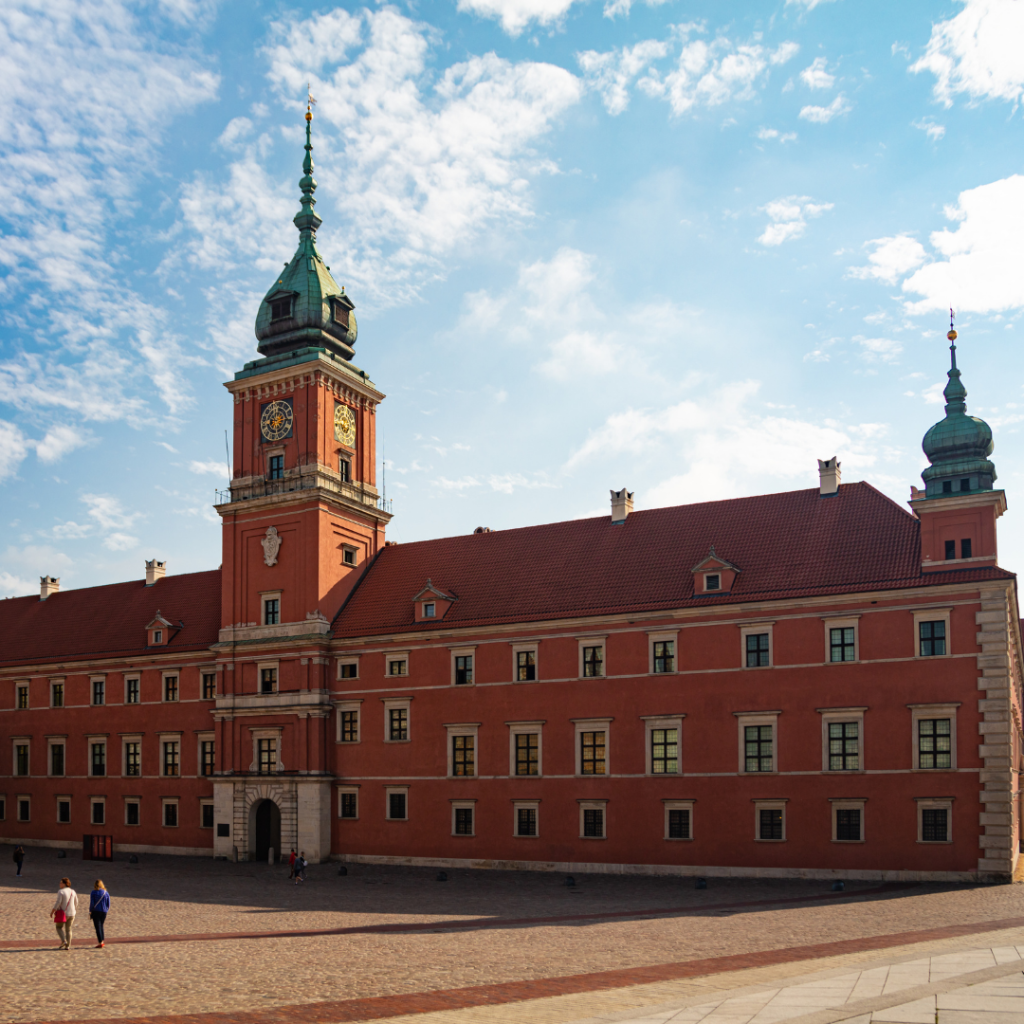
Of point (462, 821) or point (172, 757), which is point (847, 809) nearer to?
point (462, 821)

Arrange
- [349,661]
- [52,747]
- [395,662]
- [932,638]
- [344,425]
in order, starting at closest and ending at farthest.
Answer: [932,638] → [395,662] → [349,661] → [344,425] → [52,747]

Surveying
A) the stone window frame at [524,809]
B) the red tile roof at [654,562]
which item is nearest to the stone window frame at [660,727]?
the red tile roof at [654,562]

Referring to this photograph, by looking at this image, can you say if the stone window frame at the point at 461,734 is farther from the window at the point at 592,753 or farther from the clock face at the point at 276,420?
the clock face at the point at 276,420

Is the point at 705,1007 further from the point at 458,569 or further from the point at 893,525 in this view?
the point at 458,569

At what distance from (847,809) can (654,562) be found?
1214 centimetres

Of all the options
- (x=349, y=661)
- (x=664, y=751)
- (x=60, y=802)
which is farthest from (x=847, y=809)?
(x=60, y=802)

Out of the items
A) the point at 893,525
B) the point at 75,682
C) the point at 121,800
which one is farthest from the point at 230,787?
the point at 893,525

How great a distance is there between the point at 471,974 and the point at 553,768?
73.5 ft

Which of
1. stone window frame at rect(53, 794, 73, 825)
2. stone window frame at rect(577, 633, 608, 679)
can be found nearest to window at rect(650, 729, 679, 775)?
stone window frame at rect(577, 633, 608, 679)

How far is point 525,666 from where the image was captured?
4231 centimetres

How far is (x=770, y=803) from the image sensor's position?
3634cm

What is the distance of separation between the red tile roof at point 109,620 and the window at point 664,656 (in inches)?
963

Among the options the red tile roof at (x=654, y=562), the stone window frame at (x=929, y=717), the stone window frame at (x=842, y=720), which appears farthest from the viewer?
the red tile roof at (x=654, y=562)

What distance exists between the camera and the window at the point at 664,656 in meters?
39.2
